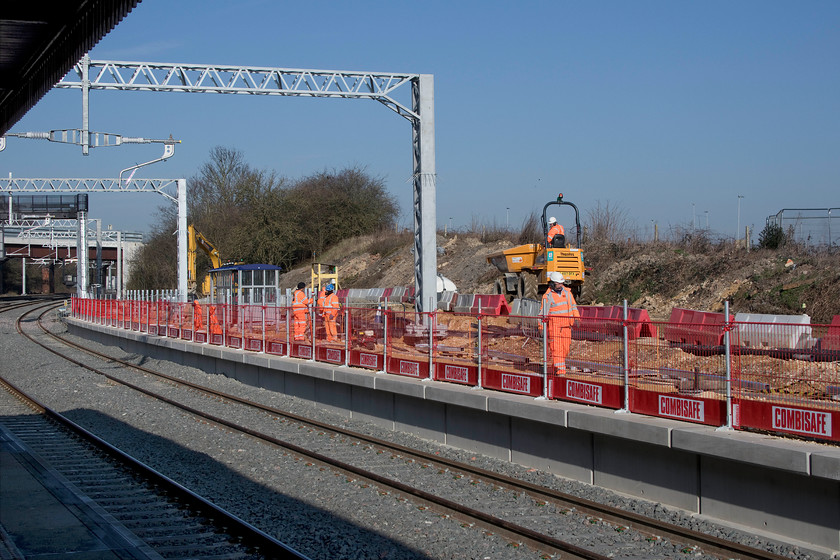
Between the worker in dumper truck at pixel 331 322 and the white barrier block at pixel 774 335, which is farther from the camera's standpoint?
the worker in dumper truck at pixel 331 322

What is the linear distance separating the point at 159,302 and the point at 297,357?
1270 centimetres

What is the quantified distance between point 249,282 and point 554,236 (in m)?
16.7

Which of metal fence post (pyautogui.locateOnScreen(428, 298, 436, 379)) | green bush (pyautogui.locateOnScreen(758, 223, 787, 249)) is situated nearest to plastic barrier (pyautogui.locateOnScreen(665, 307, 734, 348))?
metal fence post (pyautogui.locateOnScreen(428, 298, 436, 379))

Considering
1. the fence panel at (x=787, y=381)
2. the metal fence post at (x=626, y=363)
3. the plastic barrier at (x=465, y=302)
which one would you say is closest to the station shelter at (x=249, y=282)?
the plastic barrier at (x=465, y=302)

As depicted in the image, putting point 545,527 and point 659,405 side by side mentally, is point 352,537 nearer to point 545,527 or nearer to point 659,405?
point 545,527

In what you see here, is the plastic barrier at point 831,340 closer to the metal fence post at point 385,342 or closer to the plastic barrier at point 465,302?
the metal fence post at point 385,342

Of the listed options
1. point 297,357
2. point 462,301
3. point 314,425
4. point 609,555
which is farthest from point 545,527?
point 462,301

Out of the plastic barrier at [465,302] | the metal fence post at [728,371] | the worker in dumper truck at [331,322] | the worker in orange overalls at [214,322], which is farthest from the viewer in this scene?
the plastic barrier at [465,302]

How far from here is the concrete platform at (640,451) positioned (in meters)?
7.23

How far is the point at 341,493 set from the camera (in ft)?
31.2

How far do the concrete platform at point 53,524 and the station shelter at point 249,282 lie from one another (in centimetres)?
2267

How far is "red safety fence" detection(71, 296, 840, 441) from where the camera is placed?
25.7 ft

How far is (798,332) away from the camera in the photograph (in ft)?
26.4

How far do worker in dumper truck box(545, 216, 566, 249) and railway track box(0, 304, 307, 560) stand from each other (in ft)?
36.1
